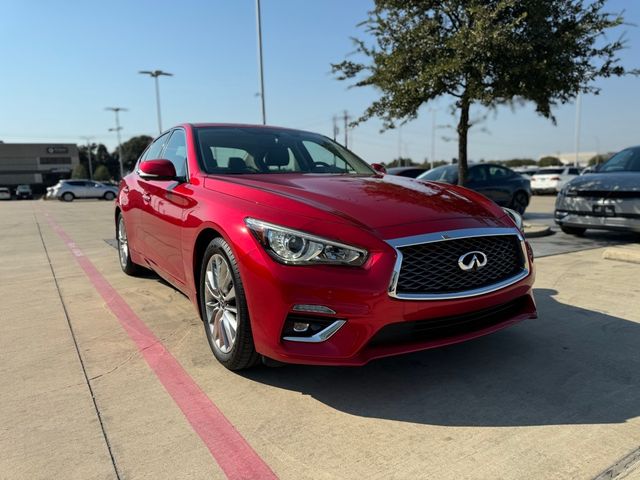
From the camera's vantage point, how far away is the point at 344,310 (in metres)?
2.52

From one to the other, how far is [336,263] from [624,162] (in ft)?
25.2

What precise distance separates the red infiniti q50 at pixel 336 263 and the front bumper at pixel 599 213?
185 inches

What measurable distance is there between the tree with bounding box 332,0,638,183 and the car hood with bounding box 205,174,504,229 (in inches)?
201

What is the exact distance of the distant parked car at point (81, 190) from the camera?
35656 mm

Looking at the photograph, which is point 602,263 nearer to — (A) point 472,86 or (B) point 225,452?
(A) point 472,86

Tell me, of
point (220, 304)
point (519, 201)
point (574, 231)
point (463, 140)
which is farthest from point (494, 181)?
point (220, 304)

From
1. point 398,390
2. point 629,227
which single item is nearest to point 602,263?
point 629,227

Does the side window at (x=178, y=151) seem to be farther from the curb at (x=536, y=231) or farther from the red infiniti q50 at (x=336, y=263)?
the curb at (x=536, y=231)

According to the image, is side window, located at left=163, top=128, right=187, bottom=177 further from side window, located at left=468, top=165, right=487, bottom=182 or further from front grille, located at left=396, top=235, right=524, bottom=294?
Result: side window, located at left=468, top=165, right=487, bottom=182

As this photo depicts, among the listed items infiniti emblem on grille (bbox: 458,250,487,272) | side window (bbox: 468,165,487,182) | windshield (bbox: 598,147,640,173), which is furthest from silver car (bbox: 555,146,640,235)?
infiniti emblem on grille (bbox: 458,250,487,272)

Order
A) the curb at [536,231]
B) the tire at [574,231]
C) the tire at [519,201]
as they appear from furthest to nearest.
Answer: the tire at [519,201] → the curb at [536,231] → the tire at [574,231]

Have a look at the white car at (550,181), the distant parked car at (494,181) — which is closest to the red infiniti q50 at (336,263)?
the distant parked car at (494,181)

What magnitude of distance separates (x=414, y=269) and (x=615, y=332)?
2.18m

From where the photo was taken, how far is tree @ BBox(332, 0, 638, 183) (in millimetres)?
7852
